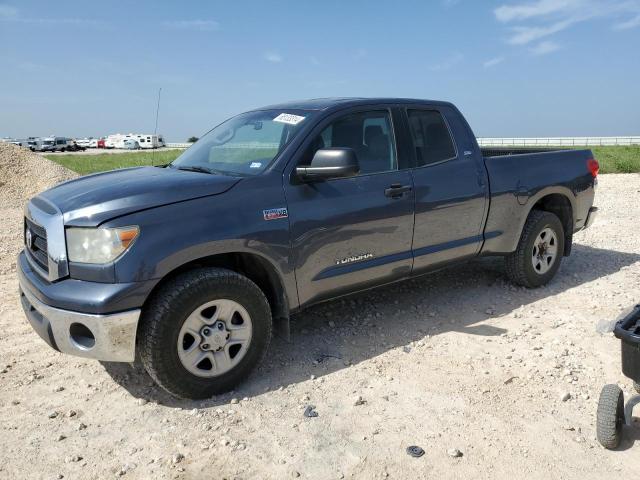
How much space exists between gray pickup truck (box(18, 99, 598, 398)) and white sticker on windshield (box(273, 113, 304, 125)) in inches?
0.6

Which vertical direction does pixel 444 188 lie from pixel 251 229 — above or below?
above

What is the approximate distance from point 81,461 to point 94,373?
39.4 inches

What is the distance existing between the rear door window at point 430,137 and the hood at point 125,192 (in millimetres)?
1677

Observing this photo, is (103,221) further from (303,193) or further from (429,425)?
(429,425)

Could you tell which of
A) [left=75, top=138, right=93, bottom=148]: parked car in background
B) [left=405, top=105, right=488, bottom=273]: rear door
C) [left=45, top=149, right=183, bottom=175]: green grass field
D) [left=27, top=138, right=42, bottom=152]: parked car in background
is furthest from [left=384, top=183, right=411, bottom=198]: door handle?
[left=75, top=138, right=93, bottom=148]: parked car in background

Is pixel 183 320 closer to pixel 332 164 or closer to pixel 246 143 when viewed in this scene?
pixel 332 164

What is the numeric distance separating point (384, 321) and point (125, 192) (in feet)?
7.99

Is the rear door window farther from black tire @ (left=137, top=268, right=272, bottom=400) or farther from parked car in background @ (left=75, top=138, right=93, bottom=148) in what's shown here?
parked car in background @ (left=75, top=138, right=93, bottom=148)

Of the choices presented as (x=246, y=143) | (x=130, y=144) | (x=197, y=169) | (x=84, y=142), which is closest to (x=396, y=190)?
(x=246, y=143)

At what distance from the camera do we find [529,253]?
5.27 m

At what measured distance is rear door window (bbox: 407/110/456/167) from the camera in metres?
4.45

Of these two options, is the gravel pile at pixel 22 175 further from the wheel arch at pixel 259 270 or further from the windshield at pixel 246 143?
the wheel arch at pixel 259 270

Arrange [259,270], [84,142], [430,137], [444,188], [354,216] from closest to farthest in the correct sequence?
[259,270], [354,216], [444,188], [430,137], [84,142]

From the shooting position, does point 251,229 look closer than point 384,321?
Yes
